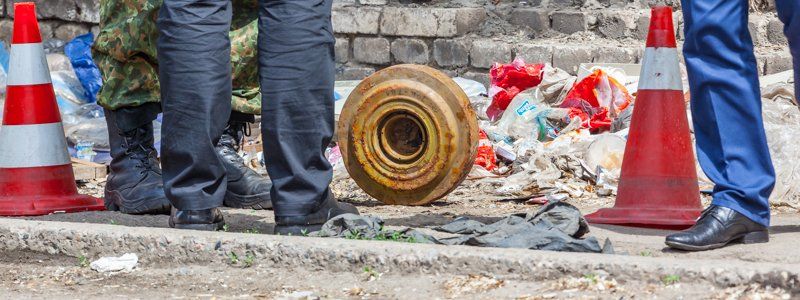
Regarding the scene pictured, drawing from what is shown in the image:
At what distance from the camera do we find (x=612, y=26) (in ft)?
23.0

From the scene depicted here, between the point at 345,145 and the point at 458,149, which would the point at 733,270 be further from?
the point at 345,145

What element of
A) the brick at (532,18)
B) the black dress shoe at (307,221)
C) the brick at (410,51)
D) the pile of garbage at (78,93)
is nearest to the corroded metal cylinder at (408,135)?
the black dress shoe at (307,221)

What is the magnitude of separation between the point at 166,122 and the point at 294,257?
60 centimetres

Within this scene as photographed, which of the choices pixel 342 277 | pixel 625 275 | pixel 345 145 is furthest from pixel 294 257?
pixel 345 145

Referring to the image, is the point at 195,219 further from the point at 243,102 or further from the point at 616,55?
Answer: the point at 616,55

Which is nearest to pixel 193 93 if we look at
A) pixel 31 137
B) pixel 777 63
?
pixel 31 137

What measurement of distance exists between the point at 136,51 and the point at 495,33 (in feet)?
10.6

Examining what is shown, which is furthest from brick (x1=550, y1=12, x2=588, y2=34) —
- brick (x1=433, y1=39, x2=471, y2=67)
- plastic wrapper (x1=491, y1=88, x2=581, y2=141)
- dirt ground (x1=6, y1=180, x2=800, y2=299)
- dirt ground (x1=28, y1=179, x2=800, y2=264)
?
dirt ground (x1=6, y1=180, x2=800, y2=299)

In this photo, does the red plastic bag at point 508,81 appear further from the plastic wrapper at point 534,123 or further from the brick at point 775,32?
the brick at point 775,32

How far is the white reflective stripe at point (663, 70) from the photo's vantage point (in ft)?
13.9

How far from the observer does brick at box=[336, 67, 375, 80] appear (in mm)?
7793

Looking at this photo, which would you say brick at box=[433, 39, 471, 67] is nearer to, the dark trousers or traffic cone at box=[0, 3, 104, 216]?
traffic cone at box=[0, 3, 104, 216]

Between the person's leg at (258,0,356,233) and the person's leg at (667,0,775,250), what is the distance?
1.05m

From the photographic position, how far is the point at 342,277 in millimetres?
3406
